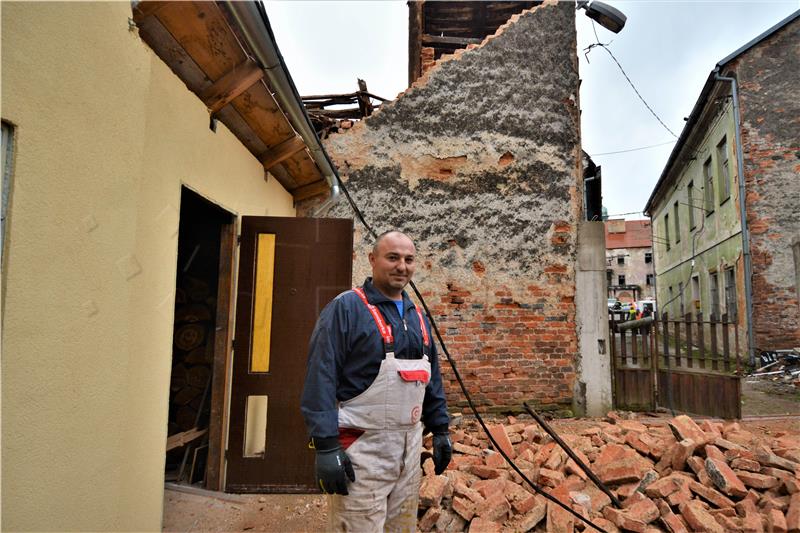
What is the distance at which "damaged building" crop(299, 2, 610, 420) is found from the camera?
616cm

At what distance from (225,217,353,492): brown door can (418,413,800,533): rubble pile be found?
4.29 feet

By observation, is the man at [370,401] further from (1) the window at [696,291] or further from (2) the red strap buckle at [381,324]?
(1) the window at [696,291]

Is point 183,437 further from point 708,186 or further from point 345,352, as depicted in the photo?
point 708,186

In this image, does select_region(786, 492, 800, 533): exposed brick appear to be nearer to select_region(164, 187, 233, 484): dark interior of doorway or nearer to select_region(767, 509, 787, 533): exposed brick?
select_region(767, 509, 787, 533): exposed brick

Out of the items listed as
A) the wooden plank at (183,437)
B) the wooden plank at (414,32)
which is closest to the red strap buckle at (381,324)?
the wooden plank at (183,437)

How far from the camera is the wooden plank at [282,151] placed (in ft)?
14.1

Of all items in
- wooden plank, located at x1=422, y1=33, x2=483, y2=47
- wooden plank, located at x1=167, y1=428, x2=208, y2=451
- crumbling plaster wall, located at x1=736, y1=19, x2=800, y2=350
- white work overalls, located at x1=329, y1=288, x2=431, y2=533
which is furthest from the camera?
crumbling plaster wall, located at x1=736, y1=19, x2=800, y2=350

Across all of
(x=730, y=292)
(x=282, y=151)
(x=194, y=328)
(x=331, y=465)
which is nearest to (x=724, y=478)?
(x=331, y=465)

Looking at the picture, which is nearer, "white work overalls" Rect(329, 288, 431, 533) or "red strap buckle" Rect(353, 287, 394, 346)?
"white work overalls" Rect(329, 288, 431, 533)

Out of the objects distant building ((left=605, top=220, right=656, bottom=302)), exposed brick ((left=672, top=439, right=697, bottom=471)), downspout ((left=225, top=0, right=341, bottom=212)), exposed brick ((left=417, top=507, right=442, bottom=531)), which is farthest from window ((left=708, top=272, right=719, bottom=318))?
distant building ((left=605, top=220, right=656, bottom=302))

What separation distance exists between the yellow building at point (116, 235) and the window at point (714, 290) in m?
14.5

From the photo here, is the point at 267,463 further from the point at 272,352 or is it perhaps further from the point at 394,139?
the point at 394,139

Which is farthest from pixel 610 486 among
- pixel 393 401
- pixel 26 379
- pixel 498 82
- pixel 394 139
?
pixel 498 82

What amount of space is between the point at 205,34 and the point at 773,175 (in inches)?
537
